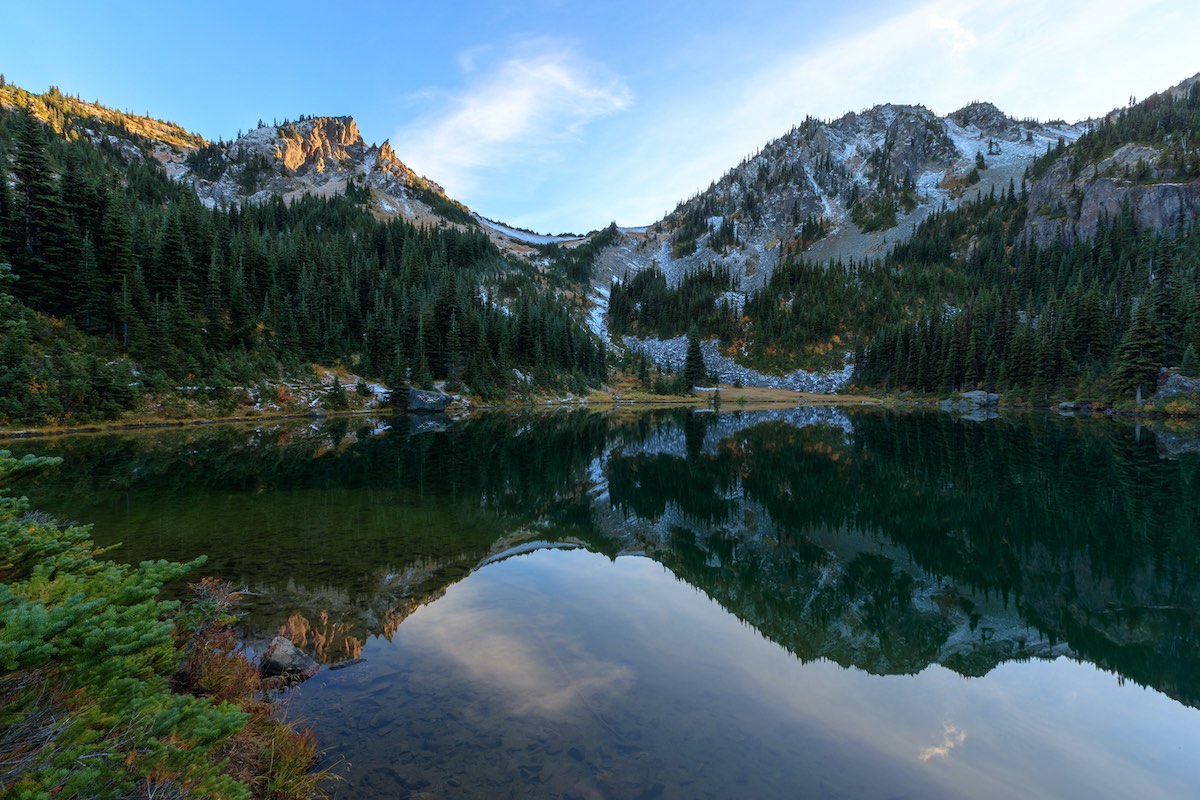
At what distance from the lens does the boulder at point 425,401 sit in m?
78.5

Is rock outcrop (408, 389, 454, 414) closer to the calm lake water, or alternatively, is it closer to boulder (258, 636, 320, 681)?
the calm lake water

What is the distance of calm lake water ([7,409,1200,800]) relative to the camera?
311 inches

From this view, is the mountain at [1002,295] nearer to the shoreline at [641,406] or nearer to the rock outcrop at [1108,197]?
the rock outcrop at [1108,197]

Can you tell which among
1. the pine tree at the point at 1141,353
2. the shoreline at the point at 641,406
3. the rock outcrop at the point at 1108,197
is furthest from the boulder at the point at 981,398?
the rock outcrop at the point at 1108,197

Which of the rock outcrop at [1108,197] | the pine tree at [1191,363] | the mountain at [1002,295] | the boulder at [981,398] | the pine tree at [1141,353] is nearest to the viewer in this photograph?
the pine tree at [1191,363]

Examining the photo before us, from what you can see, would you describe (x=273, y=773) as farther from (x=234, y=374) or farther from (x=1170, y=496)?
(x=234, y=374)

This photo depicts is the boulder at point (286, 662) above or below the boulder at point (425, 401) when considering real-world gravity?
below

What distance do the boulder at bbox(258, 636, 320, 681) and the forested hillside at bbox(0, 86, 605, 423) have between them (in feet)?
40.0

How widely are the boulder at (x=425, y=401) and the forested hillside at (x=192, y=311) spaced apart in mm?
2581

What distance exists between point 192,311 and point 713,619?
2969 inches

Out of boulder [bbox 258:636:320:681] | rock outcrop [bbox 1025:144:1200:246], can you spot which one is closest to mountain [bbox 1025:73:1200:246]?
rock outcrop [bbox 1025:144:1200:246]

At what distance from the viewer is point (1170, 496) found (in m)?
24.0

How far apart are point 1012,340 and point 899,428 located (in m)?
56.2

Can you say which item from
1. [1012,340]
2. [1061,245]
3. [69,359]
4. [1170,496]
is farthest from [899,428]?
[1061,245]
